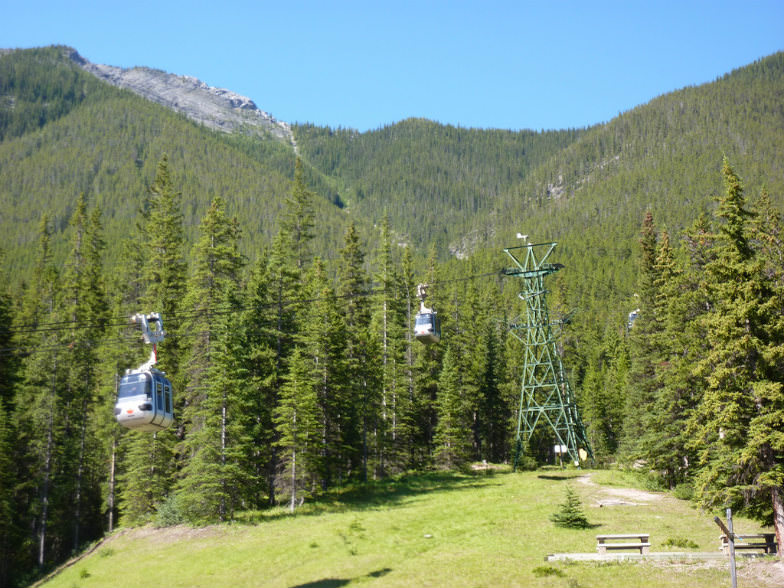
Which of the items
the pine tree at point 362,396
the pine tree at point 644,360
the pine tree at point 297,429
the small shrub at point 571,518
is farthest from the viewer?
the pine tree at point 362,396

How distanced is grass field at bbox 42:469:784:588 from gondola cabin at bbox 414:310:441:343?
8700 mm

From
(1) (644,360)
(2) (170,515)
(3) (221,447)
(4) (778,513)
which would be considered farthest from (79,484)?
(4) (778,513)

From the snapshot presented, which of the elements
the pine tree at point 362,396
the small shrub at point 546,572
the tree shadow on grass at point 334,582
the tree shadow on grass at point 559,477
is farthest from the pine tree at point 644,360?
the tree shadow on grass at point 334,582

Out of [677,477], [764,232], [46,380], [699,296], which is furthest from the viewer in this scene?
[46,380]

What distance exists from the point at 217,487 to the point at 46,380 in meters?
23.3

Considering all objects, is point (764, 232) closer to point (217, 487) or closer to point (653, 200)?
point (217, 487)

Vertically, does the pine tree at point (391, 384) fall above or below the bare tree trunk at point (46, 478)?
above

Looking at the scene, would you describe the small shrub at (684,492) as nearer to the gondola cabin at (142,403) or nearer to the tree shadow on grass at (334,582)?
the tree shadow on grass at (334,582)

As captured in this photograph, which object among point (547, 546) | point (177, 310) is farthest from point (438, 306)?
point (547, 546)

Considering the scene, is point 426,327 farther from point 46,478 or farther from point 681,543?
point 46,478

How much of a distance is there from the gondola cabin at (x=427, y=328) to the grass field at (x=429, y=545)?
8.70m

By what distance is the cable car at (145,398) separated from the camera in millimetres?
22250

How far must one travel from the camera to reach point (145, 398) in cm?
2238

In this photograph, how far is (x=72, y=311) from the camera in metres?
59.7
